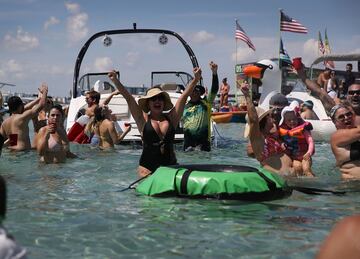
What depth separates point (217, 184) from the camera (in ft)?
17.6

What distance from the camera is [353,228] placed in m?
1.77

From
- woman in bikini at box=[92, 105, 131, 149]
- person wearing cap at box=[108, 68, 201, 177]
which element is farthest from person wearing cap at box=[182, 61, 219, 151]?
person wearing cap at box=[108, 68, 201, 177]

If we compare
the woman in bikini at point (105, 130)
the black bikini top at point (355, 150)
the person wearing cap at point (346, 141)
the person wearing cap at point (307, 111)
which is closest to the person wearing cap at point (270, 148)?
the person wearing cap at point (346, 141)

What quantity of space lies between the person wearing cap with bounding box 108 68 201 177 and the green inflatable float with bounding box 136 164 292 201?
356mm

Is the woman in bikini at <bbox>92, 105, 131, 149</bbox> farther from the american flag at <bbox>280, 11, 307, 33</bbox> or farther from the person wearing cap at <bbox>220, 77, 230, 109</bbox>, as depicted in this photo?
the person wearing cap at <bbox>220, 77, 230, 109</bbox>

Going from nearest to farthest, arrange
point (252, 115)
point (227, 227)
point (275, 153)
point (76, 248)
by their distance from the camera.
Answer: point (76, 248), point (227, 227), point (252, 115), point (275, 153)

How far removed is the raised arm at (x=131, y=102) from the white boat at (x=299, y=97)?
6.15 m

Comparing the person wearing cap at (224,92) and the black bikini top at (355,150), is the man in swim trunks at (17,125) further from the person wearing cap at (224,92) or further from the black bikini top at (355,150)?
the person wearing cap at (224,92)

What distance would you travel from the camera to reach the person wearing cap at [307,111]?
14.8m

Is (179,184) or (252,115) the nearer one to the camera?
(179,184)

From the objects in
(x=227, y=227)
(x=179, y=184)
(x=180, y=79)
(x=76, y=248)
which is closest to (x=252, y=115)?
(x=179, y=184)

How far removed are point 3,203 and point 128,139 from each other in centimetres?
955

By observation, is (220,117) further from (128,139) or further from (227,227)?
(227,227)

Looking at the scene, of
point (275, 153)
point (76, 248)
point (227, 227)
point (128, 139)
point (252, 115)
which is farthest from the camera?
point (128, 139)
